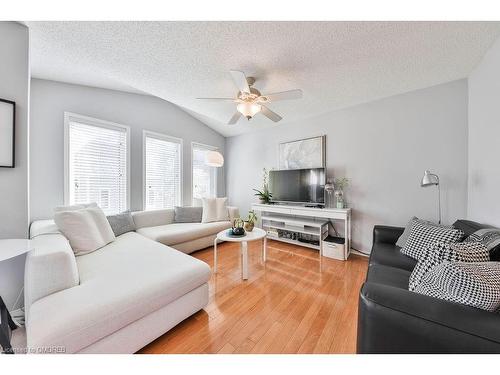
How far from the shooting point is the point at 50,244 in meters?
1.30

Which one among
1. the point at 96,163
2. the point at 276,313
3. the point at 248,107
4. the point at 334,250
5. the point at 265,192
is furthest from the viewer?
the point at 265,192

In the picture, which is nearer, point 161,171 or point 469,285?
point 469,285

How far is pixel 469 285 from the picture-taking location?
2.52 ft

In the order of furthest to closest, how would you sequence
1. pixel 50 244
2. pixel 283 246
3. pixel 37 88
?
pixel 283 246, pixel 37 88, pixel 50 244

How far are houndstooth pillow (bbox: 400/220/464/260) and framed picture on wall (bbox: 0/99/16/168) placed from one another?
3.26 meters

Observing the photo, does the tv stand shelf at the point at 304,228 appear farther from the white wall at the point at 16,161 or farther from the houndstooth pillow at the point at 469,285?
the white wall at the point at 16,161

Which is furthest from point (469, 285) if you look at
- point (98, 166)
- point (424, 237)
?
point (98, 166)

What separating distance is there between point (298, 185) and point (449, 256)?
2.10 meters

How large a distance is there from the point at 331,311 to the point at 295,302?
0.99ft

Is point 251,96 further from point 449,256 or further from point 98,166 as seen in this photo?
point 98,166

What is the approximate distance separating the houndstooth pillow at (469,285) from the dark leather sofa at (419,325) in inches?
1.6

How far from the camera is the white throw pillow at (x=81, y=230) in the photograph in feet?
5.50
